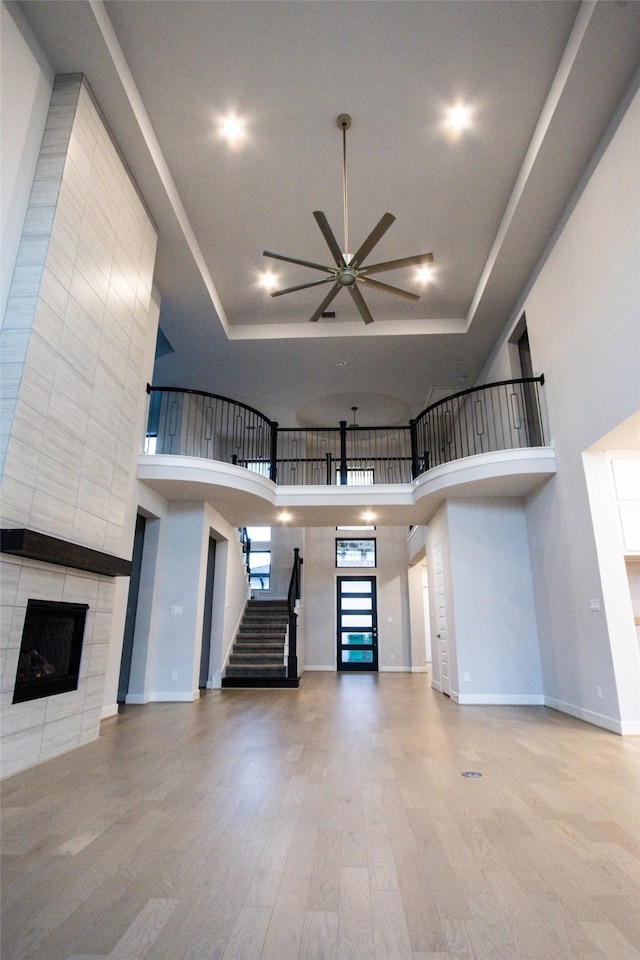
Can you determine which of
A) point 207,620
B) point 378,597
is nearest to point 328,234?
point 207,620

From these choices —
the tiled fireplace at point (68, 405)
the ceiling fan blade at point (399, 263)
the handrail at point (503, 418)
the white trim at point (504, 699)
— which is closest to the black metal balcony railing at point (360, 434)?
the handrail at point (503, 418)

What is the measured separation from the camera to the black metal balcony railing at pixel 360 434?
704 centimetres

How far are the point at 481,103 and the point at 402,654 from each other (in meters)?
10.5

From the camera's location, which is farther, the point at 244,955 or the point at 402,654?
the point at 402,654

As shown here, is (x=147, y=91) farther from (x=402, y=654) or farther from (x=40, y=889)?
(x=402, y=654)

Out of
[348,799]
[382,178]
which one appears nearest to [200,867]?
[348,799]

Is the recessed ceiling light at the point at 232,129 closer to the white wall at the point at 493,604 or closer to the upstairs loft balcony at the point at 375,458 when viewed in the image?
the upstairs loft balcony at the point at 375,458

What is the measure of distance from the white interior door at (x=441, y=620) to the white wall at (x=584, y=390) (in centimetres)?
143

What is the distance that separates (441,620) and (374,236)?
5.70 metres

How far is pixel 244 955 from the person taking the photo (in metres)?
1.51

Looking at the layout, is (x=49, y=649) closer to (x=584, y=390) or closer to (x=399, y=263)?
(x=399, y=263)

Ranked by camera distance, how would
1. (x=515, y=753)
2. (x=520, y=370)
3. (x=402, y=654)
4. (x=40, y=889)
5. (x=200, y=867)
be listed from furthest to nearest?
1. (x=402, y=654)
2. (x=520, y=370)
3. (x=515, y=753)
4. (x=200, y=867)
5. (x=40, y=889)

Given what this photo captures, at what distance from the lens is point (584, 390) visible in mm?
5066

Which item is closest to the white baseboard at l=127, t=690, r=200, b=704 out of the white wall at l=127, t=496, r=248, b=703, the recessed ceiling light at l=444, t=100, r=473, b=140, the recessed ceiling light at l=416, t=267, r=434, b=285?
the white wall at l=127, t=496, r=248, b=703
